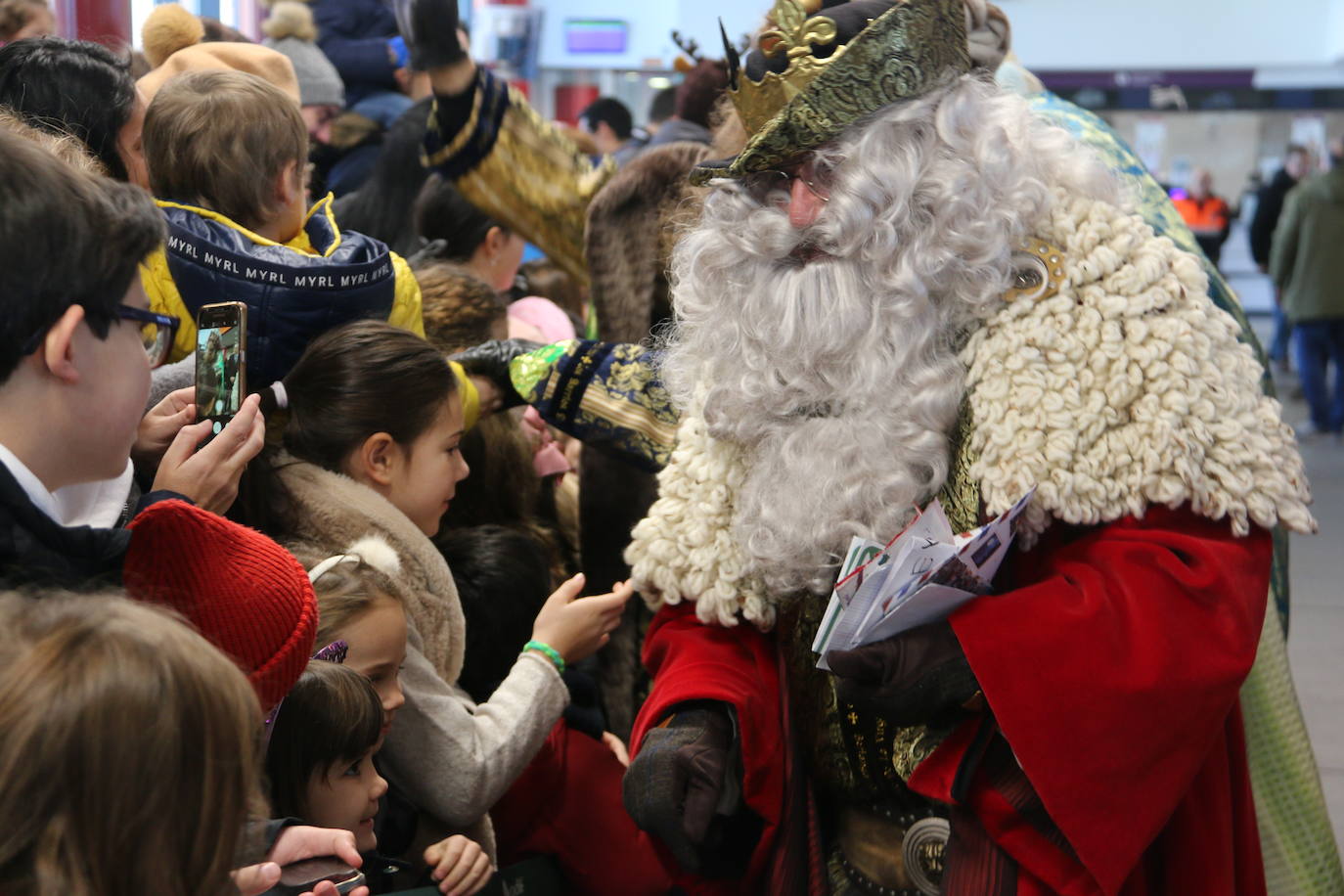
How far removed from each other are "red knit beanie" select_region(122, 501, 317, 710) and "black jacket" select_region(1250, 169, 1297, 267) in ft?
38.9

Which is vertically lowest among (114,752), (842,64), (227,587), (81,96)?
(227,587)

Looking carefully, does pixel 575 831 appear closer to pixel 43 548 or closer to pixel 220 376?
pixel 220 376

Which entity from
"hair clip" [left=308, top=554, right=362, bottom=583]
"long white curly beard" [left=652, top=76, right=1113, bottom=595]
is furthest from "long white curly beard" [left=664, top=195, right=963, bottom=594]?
"hair clip" [left=308, top=554, right=362, bottom=583]

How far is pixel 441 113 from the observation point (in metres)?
3.15

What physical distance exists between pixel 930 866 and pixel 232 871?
117cm

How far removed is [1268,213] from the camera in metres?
12.0

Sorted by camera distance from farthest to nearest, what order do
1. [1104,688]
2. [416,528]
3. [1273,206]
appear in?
[1273,206]
[416,528]
[1104,688]

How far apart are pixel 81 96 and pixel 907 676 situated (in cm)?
169

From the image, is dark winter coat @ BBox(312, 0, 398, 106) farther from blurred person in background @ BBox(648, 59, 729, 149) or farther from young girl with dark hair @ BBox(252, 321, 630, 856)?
young girl with dark hair @ BBox(252, 321, 630, 856)

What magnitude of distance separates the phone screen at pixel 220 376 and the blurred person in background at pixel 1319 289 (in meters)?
9.29

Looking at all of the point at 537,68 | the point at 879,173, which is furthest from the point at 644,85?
the point at 879,173

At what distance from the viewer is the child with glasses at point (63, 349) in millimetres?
1224


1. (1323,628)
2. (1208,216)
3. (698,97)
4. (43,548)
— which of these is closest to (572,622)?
(43,548)

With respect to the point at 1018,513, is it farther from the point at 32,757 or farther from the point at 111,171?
the point at 111,171
